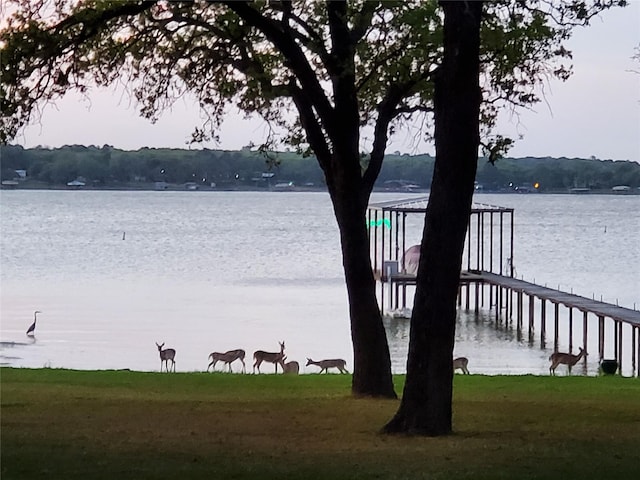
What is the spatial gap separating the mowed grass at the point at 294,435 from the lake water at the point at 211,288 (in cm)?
1217

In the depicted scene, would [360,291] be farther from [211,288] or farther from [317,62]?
[211,288]

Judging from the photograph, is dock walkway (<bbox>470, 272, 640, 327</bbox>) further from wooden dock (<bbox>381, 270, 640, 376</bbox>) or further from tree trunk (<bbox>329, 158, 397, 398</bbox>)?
tree trunk (<bbox>329, 158, 397, 398</bbox>)

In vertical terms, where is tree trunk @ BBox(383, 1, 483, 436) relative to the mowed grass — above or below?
above

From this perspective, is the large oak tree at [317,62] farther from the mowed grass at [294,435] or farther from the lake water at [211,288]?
the lake water at [211,288]

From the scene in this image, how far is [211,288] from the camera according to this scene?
4800 centimetres

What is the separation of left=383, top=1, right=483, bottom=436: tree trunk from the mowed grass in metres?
0.30

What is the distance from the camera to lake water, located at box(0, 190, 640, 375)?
2902 cm

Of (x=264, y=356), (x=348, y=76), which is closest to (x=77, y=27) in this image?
(x=348, y=76)

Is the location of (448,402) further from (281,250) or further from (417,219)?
(417,219)

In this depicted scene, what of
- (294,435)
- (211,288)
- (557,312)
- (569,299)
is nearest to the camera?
(294,435)

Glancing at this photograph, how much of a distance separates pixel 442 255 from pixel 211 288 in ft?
127

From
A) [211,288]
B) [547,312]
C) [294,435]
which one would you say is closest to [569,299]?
[547,312]

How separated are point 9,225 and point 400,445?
10261 centimetres

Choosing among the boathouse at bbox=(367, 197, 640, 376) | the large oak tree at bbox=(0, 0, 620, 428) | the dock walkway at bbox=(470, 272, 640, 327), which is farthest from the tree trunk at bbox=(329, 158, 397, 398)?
the dock walkway at bbox=(470, 272, 640, 327)
